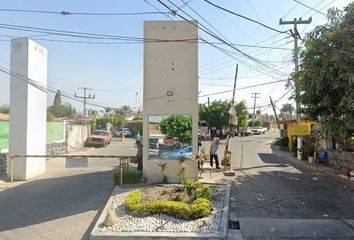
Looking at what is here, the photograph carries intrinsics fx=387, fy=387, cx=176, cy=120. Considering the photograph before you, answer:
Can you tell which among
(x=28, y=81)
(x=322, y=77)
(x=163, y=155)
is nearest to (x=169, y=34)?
(x=163, y=155)

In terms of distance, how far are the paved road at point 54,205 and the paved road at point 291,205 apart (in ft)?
13.4

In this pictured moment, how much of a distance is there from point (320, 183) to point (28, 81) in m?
12.5

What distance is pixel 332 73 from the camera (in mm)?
13164

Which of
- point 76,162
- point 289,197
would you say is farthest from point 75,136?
point 289,197

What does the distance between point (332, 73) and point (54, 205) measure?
10.1 metres

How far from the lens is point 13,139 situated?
16547 millimetres

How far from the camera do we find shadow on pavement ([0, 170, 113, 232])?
10.7 meters

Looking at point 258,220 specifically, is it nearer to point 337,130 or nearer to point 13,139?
point 337,130

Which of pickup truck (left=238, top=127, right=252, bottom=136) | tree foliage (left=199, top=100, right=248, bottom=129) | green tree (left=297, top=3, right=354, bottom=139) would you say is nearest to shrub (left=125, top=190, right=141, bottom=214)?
green tree (left=297, top=3, right=354, bottom=139)

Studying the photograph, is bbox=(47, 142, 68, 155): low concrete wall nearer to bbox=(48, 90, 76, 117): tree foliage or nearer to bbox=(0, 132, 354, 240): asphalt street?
bbox=(0, 132, 354, 240): asphalt street

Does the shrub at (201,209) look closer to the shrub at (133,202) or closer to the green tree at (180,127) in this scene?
the shrub at (133,202)

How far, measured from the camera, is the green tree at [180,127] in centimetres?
1376

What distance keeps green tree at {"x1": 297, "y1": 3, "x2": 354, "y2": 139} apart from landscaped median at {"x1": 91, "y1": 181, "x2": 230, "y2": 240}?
5453 millimetres

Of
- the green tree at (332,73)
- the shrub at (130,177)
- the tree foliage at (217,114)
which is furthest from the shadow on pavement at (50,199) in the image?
the tree foliage at (217,114)
